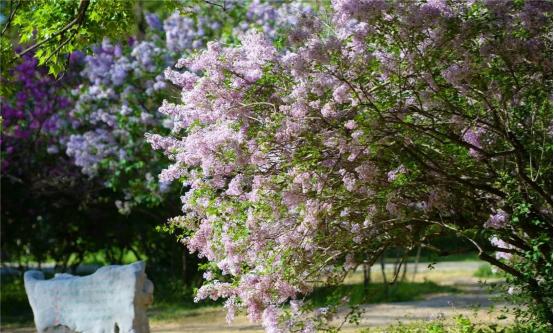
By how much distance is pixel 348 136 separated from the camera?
20.1 ft

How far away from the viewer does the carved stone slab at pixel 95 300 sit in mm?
8531

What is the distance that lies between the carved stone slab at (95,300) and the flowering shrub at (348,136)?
1.67 metres

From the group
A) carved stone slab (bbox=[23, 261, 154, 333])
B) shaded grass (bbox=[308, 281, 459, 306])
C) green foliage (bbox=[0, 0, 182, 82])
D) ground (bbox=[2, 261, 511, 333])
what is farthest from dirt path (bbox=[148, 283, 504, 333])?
green foliage (bbox=[0, 0, 182, 82])

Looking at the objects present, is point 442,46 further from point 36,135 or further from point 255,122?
point 36,135

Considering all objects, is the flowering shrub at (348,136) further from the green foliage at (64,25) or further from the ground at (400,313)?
the ground at (400,313)

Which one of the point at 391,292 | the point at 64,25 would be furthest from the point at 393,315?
the point at 64,25

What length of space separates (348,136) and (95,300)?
3.81 metres

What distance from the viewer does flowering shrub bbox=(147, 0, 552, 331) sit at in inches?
239

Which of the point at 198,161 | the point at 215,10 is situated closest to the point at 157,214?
the point at 215,10

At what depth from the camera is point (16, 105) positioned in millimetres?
15680

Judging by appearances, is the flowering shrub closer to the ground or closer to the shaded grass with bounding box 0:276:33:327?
the ground

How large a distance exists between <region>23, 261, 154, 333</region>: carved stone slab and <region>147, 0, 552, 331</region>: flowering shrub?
5.49ft

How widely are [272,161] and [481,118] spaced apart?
5.07 ft

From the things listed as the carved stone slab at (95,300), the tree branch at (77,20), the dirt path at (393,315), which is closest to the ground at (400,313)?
the dirt path at (393,315)
